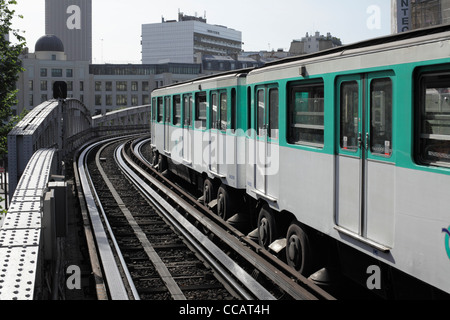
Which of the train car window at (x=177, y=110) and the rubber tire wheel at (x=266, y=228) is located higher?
the train car window at (x=177, y=110)

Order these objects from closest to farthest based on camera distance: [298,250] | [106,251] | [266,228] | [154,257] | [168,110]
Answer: [298,250] → [266,228] → [154,257] → [106,251] → [168,110]

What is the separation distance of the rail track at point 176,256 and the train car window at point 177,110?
2.04 m

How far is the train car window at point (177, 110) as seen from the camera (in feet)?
56.6

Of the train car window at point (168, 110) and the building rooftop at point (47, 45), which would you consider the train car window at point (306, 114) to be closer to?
the train car window at point (168, 110)

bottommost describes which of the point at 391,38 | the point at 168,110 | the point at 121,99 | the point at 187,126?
the point at 187,126

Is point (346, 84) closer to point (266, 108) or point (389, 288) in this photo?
point (389, 288)

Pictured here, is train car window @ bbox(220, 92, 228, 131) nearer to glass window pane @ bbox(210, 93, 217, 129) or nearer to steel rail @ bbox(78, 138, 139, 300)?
glass window pane @ bbox(210, 93, 217, 129)

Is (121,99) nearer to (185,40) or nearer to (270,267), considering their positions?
(185,40)

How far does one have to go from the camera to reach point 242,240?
10.6m

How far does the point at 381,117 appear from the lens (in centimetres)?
614

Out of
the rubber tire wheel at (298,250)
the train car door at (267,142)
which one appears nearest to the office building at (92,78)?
the train car door at (267,142)

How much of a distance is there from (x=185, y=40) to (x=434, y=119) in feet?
576

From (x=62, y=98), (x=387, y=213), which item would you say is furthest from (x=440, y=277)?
(x=62, y=98)

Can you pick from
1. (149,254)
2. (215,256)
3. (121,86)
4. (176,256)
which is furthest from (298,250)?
(121,86)
